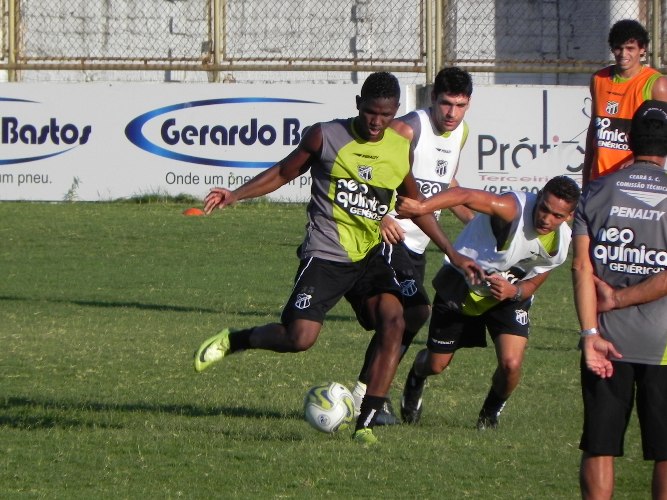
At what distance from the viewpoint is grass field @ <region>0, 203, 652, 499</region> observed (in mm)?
6410

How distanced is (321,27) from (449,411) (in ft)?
50.3

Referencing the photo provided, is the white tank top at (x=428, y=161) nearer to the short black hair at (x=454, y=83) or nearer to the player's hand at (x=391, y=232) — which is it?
the short black hair at (x=454, y=83)

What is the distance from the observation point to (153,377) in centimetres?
932

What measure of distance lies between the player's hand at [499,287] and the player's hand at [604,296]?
2.09 metres

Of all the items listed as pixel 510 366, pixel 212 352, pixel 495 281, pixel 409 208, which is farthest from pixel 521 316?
pixel 212 352

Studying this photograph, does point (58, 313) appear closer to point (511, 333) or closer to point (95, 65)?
point (511, 333)

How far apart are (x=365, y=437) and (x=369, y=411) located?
16cm

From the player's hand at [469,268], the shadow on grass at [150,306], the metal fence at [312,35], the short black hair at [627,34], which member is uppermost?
the metal fence at [312,35]

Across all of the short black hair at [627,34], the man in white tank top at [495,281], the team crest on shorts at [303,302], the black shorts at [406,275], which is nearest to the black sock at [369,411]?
the team crest on shorts at [303,302]

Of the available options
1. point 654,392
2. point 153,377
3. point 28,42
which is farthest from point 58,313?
point 28,42

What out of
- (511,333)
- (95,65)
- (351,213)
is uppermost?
(95,65)

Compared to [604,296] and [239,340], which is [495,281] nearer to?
[239,340]

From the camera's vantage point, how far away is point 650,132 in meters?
5.27

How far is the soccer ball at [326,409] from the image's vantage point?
7.25 m
